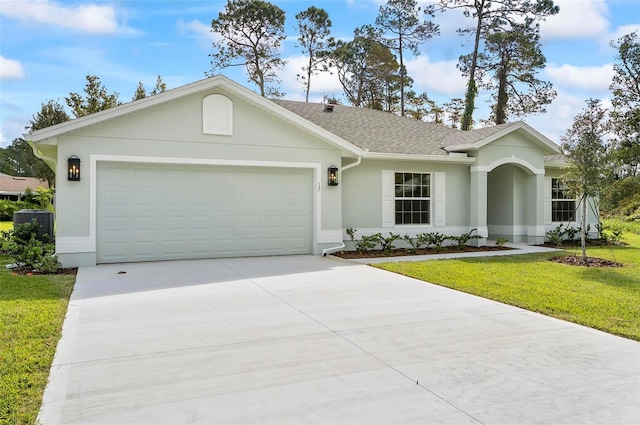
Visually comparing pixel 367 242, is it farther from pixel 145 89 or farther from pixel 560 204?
pixel 145 89

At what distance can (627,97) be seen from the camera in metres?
28.1

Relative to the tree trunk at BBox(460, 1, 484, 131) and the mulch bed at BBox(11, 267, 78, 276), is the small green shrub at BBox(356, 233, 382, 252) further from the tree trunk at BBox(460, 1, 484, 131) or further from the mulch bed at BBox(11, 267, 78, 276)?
the tree trunk at BBox(460, 1, 484, 131)

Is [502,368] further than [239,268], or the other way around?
[239,268]

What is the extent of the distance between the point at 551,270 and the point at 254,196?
6.88 meters

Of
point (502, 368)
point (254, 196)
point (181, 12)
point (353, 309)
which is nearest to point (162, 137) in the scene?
point (254, 196)

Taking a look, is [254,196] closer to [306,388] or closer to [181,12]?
[181,12]

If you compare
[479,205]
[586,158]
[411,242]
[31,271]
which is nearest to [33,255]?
[31,271]

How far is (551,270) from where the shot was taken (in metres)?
9.34

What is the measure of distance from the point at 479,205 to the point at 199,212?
27.2 feet

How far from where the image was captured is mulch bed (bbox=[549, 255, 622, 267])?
33.6 ft

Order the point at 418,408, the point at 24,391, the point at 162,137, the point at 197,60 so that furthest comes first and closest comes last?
the point at 197,60, the point at 162,137, the point at 24,391, the point at 418,408

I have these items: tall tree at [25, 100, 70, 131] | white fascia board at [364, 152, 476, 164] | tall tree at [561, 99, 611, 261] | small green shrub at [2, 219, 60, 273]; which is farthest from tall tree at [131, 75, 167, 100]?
tall tree at [561, 99, 611, 261]

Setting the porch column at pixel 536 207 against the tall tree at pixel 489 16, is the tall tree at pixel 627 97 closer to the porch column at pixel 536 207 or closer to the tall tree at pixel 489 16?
the tall tree at pixel 489 16

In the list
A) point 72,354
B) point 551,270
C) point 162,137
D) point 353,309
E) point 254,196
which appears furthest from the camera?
point 254,196
